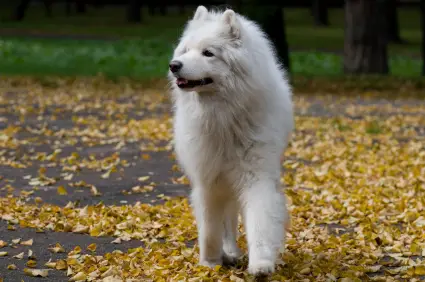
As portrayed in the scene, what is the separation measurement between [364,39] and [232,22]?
18.6 m

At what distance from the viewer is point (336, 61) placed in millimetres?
29125

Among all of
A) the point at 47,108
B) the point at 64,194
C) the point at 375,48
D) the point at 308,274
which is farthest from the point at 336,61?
the point at 308,274

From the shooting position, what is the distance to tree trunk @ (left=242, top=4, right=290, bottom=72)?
69.4ft

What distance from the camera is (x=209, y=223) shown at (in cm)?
621

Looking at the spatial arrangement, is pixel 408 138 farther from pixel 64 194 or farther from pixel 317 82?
pixel 317 82

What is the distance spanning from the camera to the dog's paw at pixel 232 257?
6.49 meters

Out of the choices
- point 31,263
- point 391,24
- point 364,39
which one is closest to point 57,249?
point 31,263

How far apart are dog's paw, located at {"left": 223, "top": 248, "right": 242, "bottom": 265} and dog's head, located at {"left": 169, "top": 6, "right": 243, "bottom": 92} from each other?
4.47 feet

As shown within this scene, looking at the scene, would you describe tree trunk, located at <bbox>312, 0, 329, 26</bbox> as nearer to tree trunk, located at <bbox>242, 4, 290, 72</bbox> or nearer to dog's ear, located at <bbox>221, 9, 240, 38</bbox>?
tree trunk, located at <bbox>242, 4, 290, 72</bbox>

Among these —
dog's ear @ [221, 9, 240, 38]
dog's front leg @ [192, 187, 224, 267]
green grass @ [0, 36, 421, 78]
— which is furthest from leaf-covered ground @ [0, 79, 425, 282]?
green grass @ [0, 36, 421, 78]

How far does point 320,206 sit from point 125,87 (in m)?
13.7

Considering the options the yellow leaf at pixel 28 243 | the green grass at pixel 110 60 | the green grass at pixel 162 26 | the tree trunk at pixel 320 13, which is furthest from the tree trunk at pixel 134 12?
the yellow leaf at pixel 28 243

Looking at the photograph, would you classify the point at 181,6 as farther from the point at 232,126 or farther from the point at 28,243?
the point at 232,126

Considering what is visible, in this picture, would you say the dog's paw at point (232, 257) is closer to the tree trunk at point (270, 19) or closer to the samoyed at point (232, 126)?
the samoyed at point (232, 126)
